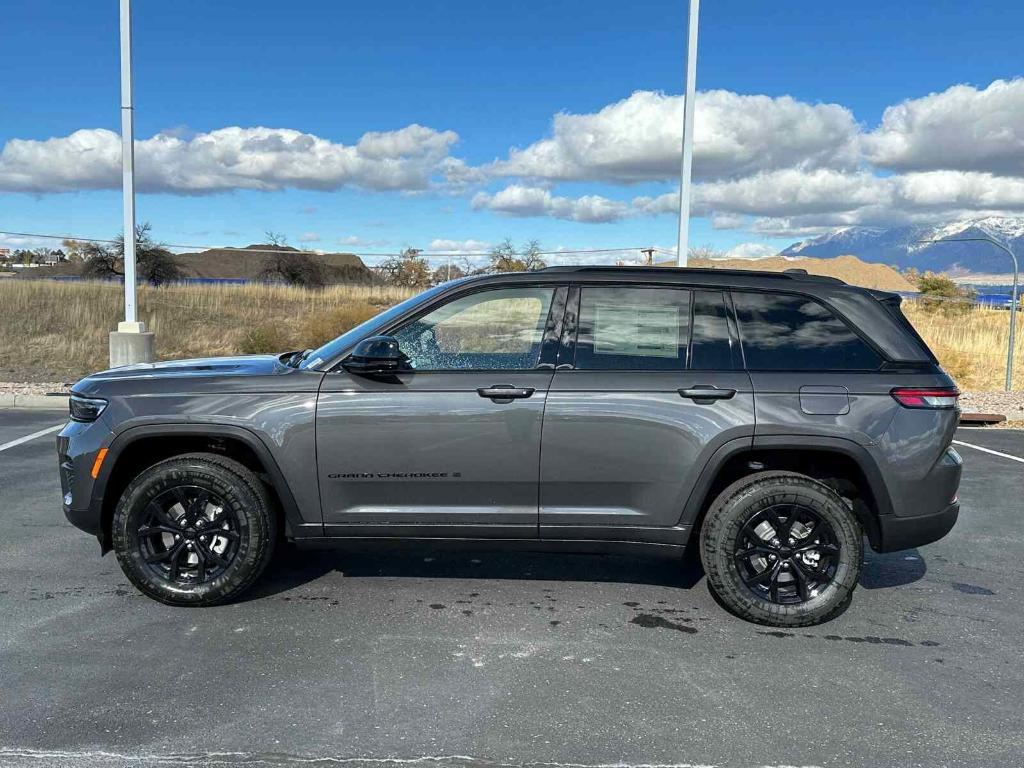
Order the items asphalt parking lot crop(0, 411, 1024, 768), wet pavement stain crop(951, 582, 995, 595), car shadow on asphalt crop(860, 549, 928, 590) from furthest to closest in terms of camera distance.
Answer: car shadow on asphalt crop(860, 549, 928, 590) → wet pavement stain crop(951, 582, 995, 595) → asphalt parking lot crop(0, 411, 1024, 768)

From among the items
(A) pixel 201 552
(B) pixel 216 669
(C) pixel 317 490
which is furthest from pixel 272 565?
(B) pixel 216 669

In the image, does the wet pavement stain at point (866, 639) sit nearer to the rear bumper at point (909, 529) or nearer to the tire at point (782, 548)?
the tire at point (782, 548)

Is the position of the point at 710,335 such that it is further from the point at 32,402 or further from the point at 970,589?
the point at 32,402

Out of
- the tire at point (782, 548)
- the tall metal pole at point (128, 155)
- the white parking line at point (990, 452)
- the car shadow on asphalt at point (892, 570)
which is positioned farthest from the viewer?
the tall metal pole at point (128, 155)

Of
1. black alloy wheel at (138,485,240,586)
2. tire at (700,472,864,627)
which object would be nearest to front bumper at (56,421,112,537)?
black alloy wheel at (138,485,240,586)

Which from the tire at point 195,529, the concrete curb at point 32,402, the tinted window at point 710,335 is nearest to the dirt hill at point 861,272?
the concrete curb at point 32,402

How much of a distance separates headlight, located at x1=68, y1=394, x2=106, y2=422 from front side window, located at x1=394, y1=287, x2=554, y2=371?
5.22 feet

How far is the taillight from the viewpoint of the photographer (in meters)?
4.21

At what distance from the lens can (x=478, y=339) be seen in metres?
4.59

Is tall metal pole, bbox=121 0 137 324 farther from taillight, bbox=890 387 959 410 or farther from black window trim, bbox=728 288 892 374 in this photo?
taillight, bbox=890 387 959 410

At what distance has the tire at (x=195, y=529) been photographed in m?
4.30

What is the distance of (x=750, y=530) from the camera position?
4293mm

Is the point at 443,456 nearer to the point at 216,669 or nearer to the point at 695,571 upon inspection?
the point at 216,669

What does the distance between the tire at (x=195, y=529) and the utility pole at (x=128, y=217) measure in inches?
378
